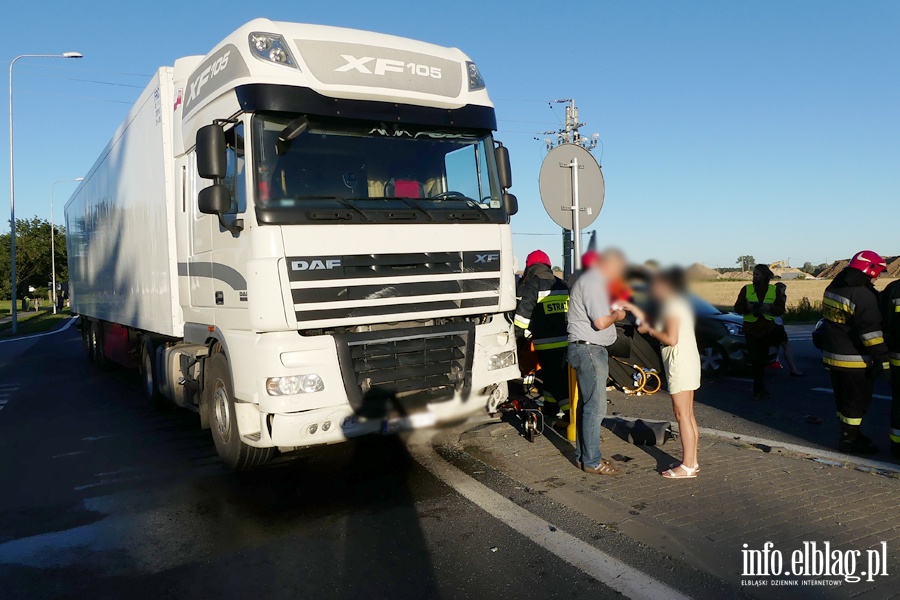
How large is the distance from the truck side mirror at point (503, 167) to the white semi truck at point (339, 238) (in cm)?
1

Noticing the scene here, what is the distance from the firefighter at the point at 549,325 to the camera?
6.68 metres

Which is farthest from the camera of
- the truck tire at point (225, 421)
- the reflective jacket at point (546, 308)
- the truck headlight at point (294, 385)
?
the reflective jacket at point (546, 308)

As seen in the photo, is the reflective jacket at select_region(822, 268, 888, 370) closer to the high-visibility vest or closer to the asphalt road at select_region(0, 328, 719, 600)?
the high-visibility vest

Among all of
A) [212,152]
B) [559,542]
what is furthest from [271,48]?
[559,542]

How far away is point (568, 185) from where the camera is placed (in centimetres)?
579

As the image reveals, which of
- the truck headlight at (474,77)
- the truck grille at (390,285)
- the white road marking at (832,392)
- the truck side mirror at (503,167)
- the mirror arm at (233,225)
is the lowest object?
the white road marking at (832,392)

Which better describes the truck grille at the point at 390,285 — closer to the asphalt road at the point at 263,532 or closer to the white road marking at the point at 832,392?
the asphalt road at the point at 263,532

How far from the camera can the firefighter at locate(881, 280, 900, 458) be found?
545cm

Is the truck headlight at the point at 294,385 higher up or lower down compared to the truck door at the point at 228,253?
lower down

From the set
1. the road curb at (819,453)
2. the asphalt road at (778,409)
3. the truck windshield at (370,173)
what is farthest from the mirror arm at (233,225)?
the asphalt road at (778,409)

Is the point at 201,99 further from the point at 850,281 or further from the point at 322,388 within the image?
the point at 850,281

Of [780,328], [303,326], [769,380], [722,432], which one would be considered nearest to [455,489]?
[303,326]

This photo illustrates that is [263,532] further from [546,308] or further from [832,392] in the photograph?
[832,392]

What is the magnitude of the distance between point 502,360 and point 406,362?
932 millimetres
